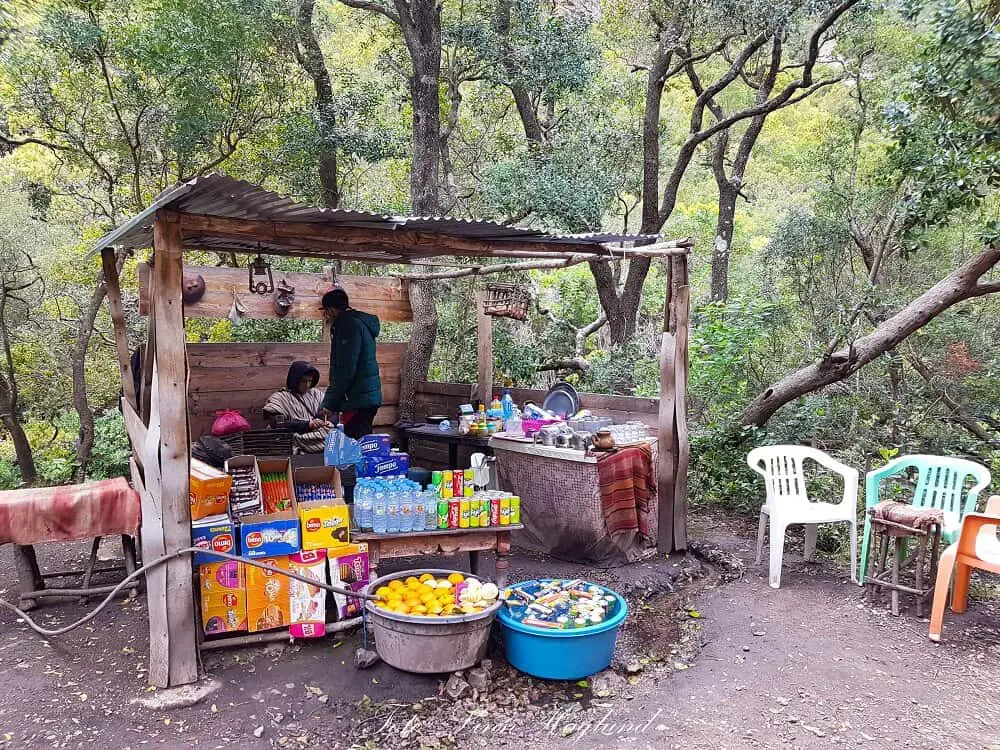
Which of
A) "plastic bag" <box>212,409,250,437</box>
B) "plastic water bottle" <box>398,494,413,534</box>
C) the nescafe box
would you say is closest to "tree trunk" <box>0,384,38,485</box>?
"plastic bag" <box>212,409,250,437</box>

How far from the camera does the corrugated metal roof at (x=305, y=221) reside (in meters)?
3.57

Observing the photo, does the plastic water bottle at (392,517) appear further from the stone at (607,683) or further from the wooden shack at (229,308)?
the stone at (607,683)

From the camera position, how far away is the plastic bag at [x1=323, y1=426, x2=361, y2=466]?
18.2 ft

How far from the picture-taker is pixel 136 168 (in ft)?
27.2

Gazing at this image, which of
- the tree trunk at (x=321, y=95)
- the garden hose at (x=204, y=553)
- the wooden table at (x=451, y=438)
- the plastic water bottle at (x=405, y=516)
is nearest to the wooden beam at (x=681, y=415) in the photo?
the wooden table at (x=451, y=438)

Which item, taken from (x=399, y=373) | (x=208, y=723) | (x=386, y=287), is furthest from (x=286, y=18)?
(x=208, y=723)

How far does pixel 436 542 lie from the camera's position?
4414 millimetres

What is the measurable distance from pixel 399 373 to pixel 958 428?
269 inches

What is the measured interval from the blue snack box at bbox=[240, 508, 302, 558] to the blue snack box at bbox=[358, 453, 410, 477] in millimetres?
1202

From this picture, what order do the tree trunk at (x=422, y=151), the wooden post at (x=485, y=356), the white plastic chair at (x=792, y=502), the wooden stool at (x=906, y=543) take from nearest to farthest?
1. the wooden stool at (x=906, y=543)
2. the white plastic chair at (x=792, y=502)
3. the wooden post at (x=485, y=356)
4. the tree trunk at (x=422, y=151)

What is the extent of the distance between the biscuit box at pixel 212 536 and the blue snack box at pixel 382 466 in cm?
142

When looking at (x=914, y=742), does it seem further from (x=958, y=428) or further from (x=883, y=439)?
(x=958, y=428)

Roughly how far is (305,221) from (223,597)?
93.8 inches

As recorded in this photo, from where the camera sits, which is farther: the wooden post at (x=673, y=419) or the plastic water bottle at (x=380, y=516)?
the wooden post at (x=673, y=419)
